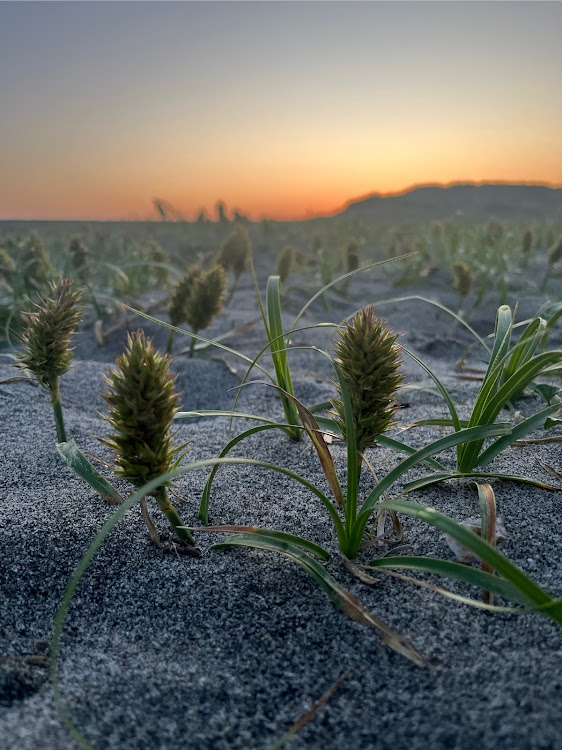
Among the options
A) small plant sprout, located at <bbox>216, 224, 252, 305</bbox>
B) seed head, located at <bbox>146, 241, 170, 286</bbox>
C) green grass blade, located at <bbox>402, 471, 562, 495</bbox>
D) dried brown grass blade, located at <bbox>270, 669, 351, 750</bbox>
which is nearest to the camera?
dried brown grass blade, located at <bbox>270, 669, 351, 750</bbox>

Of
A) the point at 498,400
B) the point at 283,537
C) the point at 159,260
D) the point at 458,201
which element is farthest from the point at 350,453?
the point at 458,201

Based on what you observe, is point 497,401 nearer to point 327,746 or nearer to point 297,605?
point 297,605

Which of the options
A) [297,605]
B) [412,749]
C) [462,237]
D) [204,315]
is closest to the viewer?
[412,749]

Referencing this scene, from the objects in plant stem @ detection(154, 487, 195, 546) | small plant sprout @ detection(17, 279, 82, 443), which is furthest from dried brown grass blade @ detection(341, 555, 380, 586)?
small plant sprout @ detection(17, 279, 82, 443)

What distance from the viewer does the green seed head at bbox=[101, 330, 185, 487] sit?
1.04m

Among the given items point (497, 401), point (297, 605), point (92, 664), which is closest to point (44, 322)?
point (92, 664)

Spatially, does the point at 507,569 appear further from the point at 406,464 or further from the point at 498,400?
the point at 498,400

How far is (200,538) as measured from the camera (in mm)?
1358

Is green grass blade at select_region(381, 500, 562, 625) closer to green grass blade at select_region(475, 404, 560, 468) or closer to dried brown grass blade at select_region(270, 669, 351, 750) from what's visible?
dried brown grass blade at select_region(270, 669, 351, 750)

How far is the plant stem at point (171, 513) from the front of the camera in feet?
3.85

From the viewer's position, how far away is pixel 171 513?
1.23 metres

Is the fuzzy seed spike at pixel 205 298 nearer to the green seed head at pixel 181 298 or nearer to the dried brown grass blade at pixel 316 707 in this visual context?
the green seed head at pixel 181 298

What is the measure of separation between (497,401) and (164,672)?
102 cm

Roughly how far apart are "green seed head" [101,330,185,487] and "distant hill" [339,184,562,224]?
83.2 feet
